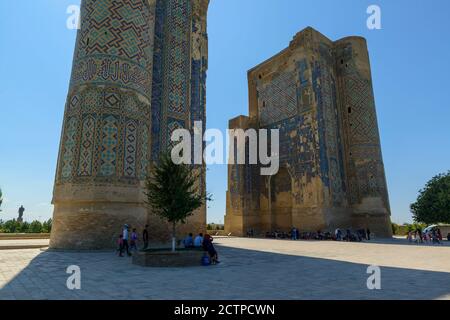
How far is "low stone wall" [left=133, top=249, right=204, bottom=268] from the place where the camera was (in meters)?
7.53

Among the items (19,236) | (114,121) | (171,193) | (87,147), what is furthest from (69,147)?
(19,236)

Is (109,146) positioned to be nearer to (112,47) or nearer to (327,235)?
(112,47)

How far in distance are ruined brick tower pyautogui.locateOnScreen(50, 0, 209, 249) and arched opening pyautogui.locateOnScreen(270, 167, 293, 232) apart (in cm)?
1020

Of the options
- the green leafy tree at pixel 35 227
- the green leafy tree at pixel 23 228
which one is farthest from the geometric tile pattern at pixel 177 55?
the green leafy tree at pixel 23 228

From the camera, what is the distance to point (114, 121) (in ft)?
43.3

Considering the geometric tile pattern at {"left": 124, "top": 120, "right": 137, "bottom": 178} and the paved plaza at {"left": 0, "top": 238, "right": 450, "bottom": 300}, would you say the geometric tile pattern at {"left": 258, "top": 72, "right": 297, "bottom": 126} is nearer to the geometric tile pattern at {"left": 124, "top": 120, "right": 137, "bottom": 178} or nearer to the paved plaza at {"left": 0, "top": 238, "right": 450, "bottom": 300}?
the geometric tile pattern at {"left": 124, "top": 120, "right": 137, "bottom": 178}

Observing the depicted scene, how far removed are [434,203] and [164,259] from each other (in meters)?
32.6

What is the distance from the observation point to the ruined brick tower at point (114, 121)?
39.8 feet

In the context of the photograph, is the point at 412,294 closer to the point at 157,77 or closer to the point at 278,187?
the point at 157,77

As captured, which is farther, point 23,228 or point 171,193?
point 23,228

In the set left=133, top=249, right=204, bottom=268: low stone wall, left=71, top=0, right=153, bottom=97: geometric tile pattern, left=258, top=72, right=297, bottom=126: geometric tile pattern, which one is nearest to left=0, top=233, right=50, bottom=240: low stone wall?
left=71, top=0, right=153, bottom=97: geometric tile pattern

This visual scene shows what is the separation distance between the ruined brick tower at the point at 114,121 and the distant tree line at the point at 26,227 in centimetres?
1398

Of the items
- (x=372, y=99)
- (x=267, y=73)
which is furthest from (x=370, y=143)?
(x=267, y=73)
